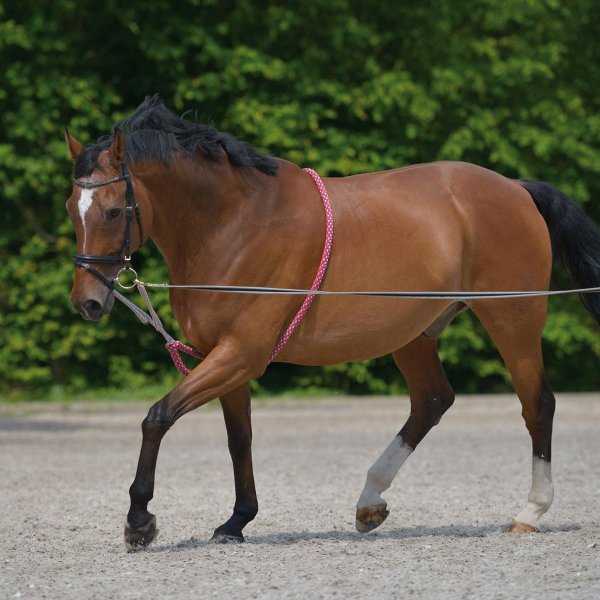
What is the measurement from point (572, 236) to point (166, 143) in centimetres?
240

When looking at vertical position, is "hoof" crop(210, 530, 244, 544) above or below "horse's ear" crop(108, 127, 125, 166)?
below

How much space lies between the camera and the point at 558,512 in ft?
23.9

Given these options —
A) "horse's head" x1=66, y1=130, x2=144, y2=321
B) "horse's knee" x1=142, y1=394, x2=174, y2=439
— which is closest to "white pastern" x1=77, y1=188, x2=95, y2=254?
"horse's head" x1=66, y1=130, x2=144, y2=321

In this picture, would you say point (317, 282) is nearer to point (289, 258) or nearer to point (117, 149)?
point (289, 258)

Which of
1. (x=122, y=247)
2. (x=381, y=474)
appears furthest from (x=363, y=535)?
(x=122, y=247)

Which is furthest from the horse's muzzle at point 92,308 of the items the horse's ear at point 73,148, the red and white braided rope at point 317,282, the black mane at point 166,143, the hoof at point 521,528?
the hoof at point 521,528

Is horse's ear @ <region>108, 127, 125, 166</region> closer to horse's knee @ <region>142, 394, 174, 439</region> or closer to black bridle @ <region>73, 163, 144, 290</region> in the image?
black bridle @ <region>73, 163, 144, 290</region>

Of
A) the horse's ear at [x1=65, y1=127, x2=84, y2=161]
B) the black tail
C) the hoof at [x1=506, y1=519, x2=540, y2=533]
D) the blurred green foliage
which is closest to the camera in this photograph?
the horse's ear at [x1=65, y1=127, x2=84, y2=161]

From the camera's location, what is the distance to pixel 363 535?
6.48 m

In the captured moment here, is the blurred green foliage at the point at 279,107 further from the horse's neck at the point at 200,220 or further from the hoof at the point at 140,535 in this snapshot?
the hoof at the point at 140,535

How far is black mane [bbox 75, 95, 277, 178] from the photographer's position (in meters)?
5.82

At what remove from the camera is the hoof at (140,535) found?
5.75 meters

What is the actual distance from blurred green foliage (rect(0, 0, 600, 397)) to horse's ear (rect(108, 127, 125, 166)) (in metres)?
8.68

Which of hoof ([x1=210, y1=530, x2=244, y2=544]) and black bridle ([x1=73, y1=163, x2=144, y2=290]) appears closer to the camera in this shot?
black bridle ([x1=73, y1=163, x2=144, y2=290])
